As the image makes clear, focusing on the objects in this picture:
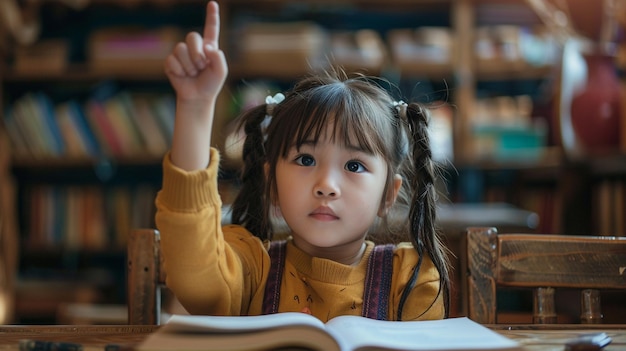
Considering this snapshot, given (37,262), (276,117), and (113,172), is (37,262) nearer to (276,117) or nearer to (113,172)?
(113,172)

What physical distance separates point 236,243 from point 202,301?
12 cm

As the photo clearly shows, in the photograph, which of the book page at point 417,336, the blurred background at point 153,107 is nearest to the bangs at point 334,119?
the book page at point 417,336

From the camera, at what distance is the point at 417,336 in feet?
2.16

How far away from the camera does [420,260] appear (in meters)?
0.94

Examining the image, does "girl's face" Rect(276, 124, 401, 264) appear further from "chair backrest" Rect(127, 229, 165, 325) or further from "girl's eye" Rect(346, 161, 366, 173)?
"chair backrest" Rect(127, 229, 165, 325)

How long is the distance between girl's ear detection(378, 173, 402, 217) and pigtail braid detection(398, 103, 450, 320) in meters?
0.03

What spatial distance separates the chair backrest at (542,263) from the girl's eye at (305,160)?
0.71ft

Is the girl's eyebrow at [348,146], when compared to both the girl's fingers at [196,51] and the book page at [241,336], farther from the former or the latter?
the book page at [241,336]

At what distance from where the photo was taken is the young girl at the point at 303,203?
830 mm

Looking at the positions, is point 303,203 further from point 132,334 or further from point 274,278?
point 132,334

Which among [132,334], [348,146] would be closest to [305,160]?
[348,146]

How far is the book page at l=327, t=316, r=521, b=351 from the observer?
0.59m

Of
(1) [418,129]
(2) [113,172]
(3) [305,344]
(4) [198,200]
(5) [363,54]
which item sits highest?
(5) [363,54]

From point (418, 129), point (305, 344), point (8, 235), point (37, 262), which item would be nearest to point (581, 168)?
point (418, 129)
